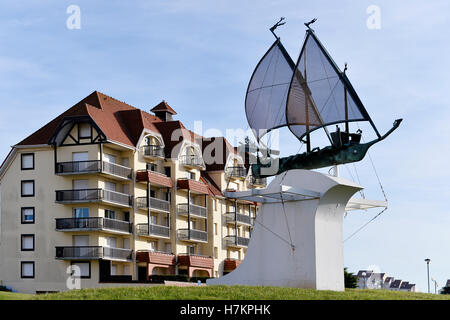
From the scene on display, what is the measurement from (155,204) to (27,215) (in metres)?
10.9

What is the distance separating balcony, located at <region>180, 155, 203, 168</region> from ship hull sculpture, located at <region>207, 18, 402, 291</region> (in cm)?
2991

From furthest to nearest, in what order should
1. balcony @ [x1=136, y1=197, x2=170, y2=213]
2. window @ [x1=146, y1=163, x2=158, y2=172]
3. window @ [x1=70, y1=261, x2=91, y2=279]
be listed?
window @ [x1=146, y1=163, x2=158, y2=172], balcony @ [x1=136, y1=197, x2=170, y2=213], window @ [x1=70, y1=261, x2=91, y2=279]

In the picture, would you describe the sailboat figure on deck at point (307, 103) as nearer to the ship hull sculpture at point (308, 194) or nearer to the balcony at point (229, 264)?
the ship hull sculpture at point (308, 194)

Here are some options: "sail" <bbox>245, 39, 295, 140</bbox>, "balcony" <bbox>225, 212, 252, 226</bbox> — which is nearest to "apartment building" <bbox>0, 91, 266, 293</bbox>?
"balcony" <bbox>225, 212, 252, 226</bbox>

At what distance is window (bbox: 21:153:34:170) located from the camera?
65.6 metres

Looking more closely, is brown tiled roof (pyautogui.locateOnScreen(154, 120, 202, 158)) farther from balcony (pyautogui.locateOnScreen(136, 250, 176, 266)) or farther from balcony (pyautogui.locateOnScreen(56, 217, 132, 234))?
balcony (pyautogui.locateOnScreen(56, 217, 132, 234))

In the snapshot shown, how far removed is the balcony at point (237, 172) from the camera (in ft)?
269

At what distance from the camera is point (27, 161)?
65.9m

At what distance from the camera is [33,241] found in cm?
6444

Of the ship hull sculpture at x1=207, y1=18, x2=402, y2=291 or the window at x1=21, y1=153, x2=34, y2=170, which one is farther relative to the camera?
the window at x1=21, y1=153, x2=34, y2=170

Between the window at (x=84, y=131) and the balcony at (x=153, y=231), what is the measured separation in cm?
886
